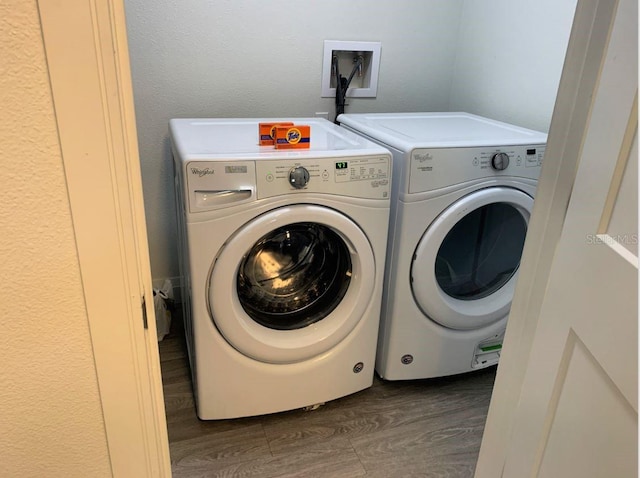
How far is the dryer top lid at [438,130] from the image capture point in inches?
58.5

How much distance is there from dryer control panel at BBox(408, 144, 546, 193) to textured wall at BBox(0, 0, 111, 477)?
3.36ft

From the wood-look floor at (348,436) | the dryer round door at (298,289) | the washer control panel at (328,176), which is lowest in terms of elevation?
the wood-look floor at (348,436)

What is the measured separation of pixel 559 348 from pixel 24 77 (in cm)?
80

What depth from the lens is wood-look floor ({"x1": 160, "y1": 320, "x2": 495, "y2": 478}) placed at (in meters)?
1.44

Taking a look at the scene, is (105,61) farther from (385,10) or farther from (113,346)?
(385,10)

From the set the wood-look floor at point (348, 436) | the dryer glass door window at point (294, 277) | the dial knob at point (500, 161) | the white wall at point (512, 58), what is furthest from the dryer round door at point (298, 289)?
the white wall at point (512, 58)

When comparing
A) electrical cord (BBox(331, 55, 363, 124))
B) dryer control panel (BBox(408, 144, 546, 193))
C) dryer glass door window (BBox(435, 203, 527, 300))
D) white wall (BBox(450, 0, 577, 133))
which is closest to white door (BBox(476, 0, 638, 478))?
dryer control panel (BBox(408, 144, 546, 193))

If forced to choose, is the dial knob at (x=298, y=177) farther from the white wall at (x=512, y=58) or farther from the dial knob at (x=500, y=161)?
the white wall at (x=512, y=58)

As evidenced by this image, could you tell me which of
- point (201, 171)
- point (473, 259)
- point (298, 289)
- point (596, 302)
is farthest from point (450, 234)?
point (596, 302)

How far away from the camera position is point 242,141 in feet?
4.74

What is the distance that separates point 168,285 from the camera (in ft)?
6.69

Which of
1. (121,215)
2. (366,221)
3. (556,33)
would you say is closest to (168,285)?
(366,221)

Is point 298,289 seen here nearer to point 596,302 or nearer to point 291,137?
point 291,137

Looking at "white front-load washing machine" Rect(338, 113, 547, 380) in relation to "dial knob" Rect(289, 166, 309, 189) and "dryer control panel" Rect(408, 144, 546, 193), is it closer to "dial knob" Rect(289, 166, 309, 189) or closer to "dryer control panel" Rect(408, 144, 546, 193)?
"dryer control panel" Rect(408, 144, 546, 193)
